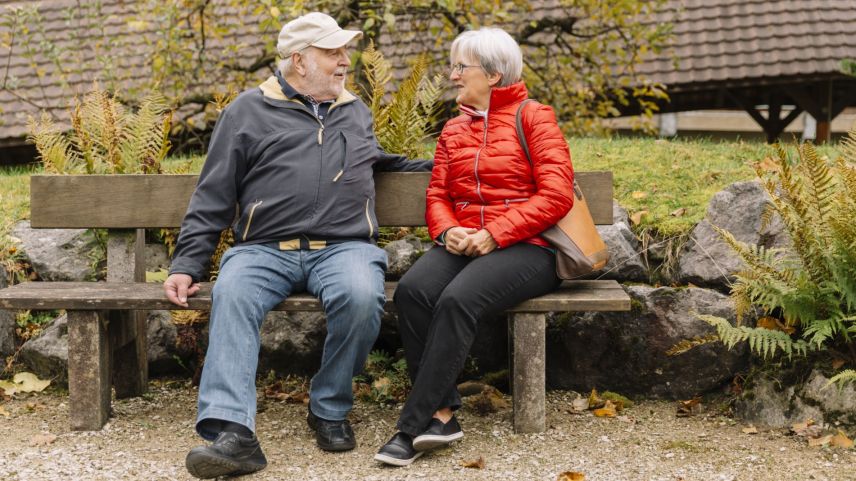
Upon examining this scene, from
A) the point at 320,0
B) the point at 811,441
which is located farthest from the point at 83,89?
the point at 811,441

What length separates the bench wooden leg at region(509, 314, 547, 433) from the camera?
12.6 ft

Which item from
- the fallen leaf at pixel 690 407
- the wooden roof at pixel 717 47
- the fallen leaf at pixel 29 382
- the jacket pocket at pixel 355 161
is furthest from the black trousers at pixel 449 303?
the wooden roof at pixel 717 47

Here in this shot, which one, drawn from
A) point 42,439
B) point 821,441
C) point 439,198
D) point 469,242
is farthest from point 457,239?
point 42,439

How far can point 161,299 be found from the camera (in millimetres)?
3826

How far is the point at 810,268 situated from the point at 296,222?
2.10m

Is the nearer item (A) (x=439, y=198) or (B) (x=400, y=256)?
(A) (x=439, y=198)

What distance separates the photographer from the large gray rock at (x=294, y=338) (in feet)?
15.4

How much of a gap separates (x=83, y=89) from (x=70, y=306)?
A: 28.3ft

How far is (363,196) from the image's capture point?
13.3 feet

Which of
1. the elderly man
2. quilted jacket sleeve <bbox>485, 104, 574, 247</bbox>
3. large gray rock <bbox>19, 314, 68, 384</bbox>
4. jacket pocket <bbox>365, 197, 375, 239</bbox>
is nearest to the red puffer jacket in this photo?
quilted jacket sleeve <bbox>485, 104, 574, 247</bbox>

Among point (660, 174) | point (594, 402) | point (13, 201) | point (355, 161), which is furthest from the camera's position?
point (13, 201)

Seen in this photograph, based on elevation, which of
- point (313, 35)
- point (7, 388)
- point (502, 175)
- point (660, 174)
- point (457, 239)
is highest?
point (313, 35)

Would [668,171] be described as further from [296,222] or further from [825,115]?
[825,115]

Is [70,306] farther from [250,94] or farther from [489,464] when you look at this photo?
[489,464]
